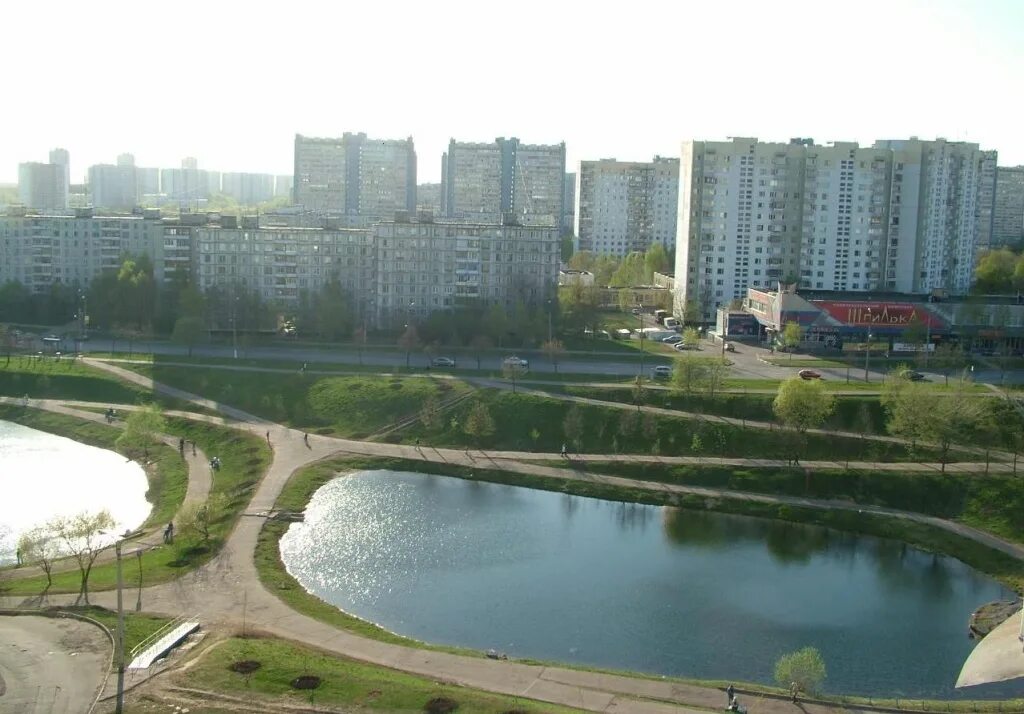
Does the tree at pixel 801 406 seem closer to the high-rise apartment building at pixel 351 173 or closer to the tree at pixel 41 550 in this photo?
the tree at pixel 41 550

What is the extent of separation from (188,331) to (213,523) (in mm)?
19255

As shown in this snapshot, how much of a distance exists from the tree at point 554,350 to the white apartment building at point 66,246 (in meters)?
22.9

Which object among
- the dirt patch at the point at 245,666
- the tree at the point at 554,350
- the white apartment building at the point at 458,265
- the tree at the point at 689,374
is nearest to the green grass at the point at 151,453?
the dirt patch at the point at 245,666

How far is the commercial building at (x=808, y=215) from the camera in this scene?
51062mm

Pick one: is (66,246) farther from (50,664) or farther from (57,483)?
(50,664)

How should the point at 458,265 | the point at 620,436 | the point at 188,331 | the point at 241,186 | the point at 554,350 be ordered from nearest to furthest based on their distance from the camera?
the point at 620,436, the point at 554,350, the point at 188,331, the point at 458,265, the point at 241,186

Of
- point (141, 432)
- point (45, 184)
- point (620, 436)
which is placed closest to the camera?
point (141, 432)

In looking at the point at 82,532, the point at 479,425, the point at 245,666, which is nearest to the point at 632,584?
the point at 245,666

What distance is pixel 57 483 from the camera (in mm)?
30547

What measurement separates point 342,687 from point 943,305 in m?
35.5

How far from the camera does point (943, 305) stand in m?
44.8

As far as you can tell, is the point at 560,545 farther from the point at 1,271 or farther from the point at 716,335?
the point at 1,271

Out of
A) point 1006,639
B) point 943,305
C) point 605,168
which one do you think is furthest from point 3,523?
point 605,168

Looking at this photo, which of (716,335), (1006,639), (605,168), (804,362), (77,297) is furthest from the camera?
(605,168)
